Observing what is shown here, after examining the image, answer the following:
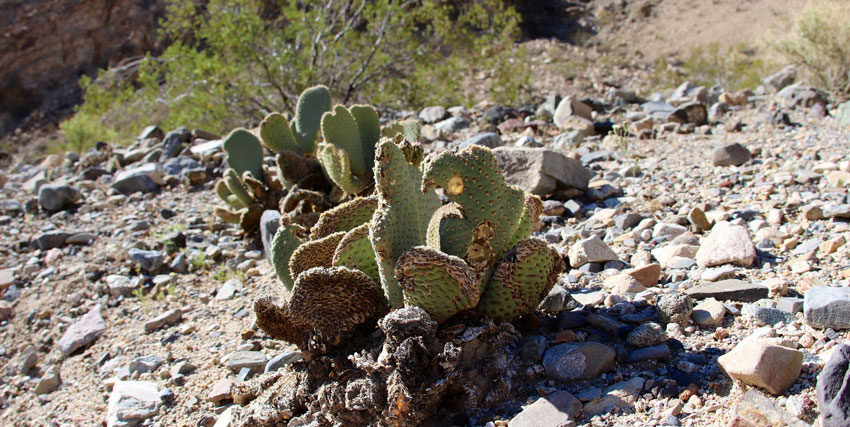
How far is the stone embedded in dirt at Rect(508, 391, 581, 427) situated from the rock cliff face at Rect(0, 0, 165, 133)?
2091 cm

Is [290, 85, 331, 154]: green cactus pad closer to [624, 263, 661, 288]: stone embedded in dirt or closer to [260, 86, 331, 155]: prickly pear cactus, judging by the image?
[260, 86, 331, 155]: prickly pear cactus

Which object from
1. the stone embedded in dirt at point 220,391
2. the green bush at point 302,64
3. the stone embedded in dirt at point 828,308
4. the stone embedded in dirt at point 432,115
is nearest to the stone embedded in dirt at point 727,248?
the stone embedded in dirt at point 828,308

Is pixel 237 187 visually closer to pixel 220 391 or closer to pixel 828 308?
pixel 220 391

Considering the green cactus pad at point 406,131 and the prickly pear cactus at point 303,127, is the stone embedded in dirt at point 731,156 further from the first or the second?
the prickly pear cactus at point 303,127

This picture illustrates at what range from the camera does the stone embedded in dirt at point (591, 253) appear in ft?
10.5

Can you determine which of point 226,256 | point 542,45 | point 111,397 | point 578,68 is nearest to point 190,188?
point 226,256

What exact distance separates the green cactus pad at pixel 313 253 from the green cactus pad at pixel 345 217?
17cm

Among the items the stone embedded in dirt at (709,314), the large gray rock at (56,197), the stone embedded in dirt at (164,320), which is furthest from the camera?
the large gray rock at (56,197)

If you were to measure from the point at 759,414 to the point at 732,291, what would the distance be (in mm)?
855

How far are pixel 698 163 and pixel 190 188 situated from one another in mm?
4540

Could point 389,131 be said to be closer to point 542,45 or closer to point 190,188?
point 190,188

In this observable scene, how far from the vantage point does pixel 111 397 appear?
118 inches

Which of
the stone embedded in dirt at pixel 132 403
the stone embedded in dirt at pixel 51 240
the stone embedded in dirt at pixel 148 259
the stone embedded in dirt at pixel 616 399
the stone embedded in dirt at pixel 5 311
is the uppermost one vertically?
the stone embedded in dirt at pixel 616 399

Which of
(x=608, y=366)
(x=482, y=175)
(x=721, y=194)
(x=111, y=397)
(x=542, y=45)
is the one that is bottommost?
(x=542, y=45)
